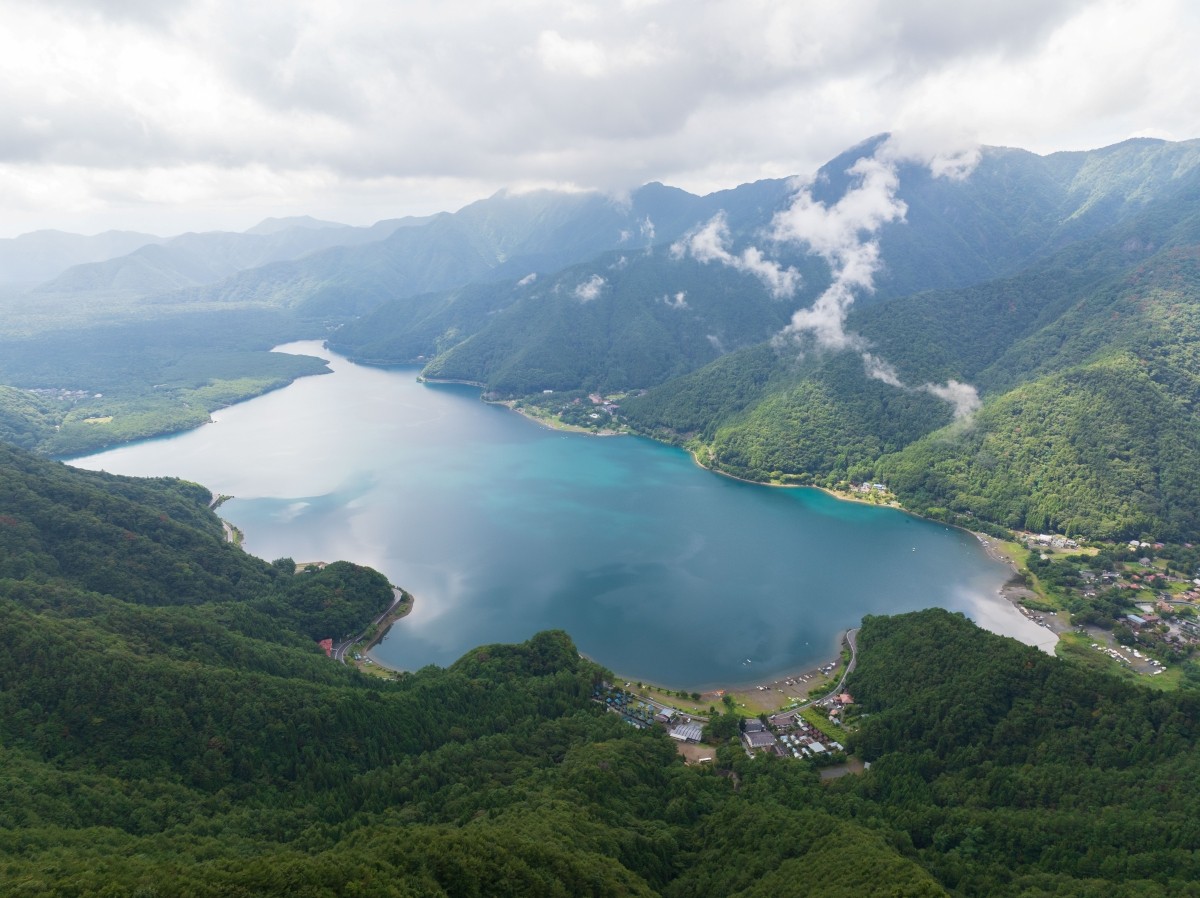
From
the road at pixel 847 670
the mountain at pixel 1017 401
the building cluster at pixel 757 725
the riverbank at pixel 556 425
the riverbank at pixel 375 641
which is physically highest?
the mountain at pixel 1017 401

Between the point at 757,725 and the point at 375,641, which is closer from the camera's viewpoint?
the point at 757,725

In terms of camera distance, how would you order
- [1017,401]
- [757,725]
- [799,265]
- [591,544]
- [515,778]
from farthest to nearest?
[799,265]
[1017,401]
[591,544]
[757,725]
[515,778]

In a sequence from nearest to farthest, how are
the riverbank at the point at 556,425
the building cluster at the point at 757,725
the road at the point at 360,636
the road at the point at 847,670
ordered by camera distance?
the building cluster at the point at 757,725 → the road at the point at 847,670 → the road at the point at 360,636 → the riverbank at the point at 556,425

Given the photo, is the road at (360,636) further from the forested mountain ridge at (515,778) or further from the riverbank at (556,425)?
the riverbank at (556,425)

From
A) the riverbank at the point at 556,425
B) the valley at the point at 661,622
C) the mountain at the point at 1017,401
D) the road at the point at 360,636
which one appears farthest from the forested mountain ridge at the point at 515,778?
the riverbank at the point at 556,425

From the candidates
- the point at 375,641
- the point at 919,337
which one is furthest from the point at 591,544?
the point at 919,337

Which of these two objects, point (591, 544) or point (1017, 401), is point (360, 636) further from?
point (1017, 401)

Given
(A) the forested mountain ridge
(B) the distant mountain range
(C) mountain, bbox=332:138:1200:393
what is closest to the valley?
(A) the forested mountain ridge
